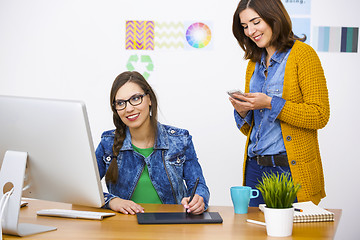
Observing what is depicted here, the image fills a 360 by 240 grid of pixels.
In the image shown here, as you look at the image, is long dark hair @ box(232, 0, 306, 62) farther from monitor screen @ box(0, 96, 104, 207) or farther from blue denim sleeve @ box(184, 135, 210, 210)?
monitor screen @ box(0, 96, 104, 207)

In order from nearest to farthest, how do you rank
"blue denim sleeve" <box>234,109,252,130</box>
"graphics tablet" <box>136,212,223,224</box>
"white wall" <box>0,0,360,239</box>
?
"graphics tablet" <box>136,212,223,224</box> < "blue denim sleeve" <box>234,109,252,130</box> < "white wall" <box>0,0,360,239</box>

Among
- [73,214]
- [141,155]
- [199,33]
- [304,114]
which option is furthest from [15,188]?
[199,33]

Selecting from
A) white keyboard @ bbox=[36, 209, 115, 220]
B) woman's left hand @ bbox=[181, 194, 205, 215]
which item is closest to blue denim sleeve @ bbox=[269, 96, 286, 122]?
woman's left hand @ bbox=[181, 194, 205, 215]

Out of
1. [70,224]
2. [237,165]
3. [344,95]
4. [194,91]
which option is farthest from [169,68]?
[70,224]

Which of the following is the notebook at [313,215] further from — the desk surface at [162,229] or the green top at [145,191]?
the green top at [145,191]

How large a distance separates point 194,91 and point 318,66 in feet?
5.59

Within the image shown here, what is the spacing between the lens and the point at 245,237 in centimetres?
149

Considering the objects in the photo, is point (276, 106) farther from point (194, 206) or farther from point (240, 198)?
point (194, 206)

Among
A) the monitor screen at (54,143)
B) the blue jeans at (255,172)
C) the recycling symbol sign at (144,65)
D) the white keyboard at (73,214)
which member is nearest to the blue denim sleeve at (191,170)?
the blue jeans at (255,172)

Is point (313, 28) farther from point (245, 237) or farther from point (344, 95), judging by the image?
point (245, 237)

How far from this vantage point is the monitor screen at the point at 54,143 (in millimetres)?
1478

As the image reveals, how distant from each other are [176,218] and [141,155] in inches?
21.5

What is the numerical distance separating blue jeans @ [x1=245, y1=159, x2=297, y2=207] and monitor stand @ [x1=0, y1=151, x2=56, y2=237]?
97cm

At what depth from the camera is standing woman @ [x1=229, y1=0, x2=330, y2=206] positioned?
2074mm
